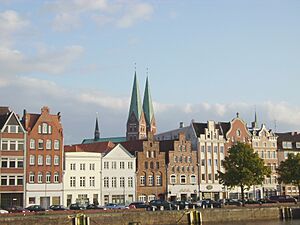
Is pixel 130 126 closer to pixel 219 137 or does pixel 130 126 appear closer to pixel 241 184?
pixel 219 137

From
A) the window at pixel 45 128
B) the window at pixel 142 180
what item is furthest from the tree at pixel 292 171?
the window at pixel 45 128

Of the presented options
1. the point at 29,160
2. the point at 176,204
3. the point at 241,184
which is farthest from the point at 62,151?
the point at 241,184

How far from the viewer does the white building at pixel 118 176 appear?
101625mm

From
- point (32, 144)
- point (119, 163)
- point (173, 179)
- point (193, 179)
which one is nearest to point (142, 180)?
point (119, 163)

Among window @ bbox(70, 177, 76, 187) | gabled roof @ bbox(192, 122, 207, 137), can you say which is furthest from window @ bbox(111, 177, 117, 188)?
gabled roof @ bbox(192, 122, 207, 137)

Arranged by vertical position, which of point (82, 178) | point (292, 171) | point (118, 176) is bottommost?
point (82, 178)

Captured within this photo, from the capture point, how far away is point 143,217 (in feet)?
243

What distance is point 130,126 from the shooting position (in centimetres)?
18725

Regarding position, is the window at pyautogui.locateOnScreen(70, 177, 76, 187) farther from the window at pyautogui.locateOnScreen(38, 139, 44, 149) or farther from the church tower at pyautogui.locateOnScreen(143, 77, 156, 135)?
the church tower at pyautogui.locateOnScreen(143, 77, 156, 135)

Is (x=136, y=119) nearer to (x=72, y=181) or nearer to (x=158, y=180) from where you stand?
(x=158, y=180)

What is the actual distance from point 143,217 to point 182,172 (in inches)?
1531

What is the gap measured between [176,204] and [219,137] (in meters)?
35.2

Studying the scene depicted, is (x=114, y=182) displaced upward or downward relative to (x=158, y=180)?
downward

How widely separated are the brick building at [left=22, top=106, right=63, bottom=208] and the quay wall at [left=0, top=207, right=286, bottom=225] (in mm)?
22702
